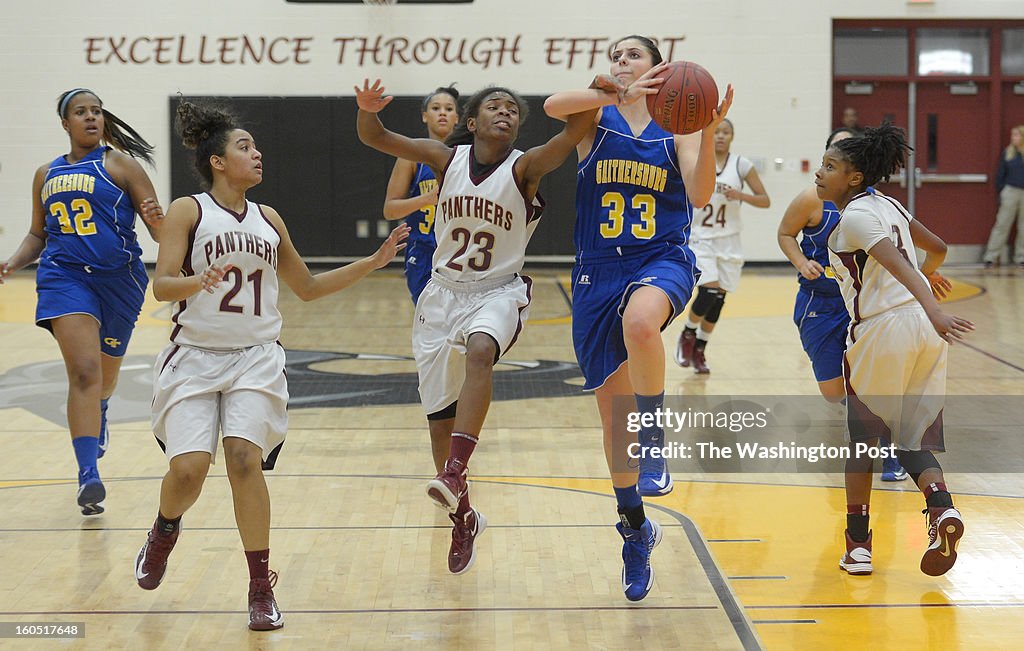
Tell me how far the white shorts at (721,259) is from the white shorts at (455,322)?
4.55 metres

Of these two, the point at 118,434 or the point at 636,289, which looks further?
the point at 118,434

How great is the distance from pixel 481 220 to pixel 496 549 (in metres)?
1.31

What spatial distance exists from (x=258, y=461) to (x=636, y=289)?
1.43 m

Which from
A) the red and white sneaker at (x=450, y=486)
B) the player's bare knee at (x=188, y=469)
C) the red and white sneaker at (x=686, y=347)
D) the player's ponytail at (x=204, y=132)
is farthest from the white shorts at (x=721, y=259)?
the player's bare knee at (x=188, y=469)

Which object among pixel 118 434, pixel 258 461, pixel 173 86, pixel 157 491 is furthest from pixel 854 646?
pixel 173 86

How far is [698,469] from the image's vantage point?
618cm

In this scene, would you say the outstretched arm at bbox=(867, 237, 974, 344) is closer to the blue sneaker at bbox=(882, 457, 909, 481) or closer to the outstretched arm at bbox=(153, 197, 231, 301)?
the blue sneaker at bbox=(882, 457, 909, 481)

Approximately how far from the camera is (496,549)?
4.80 m

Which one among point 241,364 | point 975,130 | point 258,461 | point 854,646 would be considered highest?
point 975,130

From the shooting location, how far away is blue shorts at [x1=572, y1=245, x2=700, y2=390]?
436 centimetres

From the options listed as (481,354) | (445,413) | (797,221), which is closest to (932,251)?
(797,221)

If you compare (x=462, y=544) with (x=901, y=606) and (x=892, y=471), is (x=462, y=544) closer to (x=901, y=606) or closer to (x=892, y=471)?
(x=901, y=606)

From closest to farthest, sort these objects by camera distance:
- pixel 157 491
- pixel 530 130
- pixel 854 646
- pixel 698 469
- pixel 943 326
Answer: pixel 854 646, pixel 943 326, pixel 157 491, pixel 698 469, pixel 530 130

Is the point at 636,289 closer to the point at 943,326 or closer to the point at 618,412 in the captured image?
the point at 618,412
